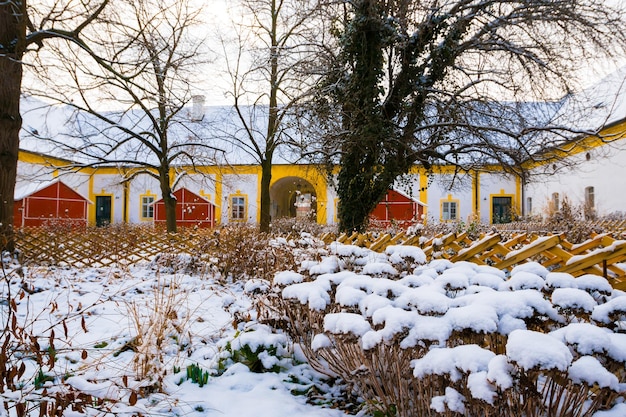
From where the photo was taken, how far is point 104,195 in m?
31.1

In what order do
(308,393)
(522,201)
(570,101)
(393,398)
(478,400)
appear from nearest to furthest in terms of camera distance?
(478,400)
(393,398)
(308,393)
(570,101)
(522,201)

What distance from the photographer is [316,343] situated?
262cm

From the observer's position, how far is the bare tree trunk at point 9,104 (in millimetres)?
8727

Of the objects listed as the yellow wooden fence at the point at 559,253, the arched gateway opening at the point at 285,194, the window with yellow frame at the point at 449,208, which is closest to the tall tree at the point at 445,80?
the yellow wooden fence at the point at 559,253

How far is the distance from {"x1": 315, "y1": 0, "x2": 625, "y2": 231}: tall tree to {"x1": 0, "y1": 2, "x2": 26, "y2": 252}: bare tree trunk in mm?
6564

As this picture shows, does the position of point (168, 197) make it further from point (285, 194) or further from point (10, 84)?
→ point (285, 194)

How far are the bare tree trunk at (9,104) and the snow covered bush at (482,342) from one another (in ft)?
28.8

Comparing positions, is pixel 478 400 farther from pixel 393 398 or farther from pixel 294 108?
pixel 294 108

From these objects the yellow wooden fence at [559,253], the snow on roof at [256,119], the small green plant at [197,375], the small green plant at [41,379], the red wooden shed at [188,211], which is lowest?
the small green plant at [197,375]

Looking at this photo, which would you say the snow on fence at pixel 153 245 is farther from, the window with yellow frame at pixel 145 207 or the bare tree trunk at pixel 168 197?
the window with yellow frame at pixel 145 207

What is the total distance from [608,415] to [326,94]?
9.30 m

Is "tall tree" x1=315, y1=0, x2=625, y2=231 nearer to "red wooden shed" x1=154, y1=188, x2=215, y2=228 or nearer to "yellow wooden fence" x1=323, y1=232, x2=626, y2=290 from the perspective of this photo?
"yellow wooden fence" x1=323, y1=232, x2=626, y2=290

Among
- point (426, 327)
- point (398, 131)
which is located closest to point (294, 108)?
point (398, 131)

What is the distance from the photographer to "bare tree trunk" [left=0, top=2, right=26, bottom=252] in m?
8.73
